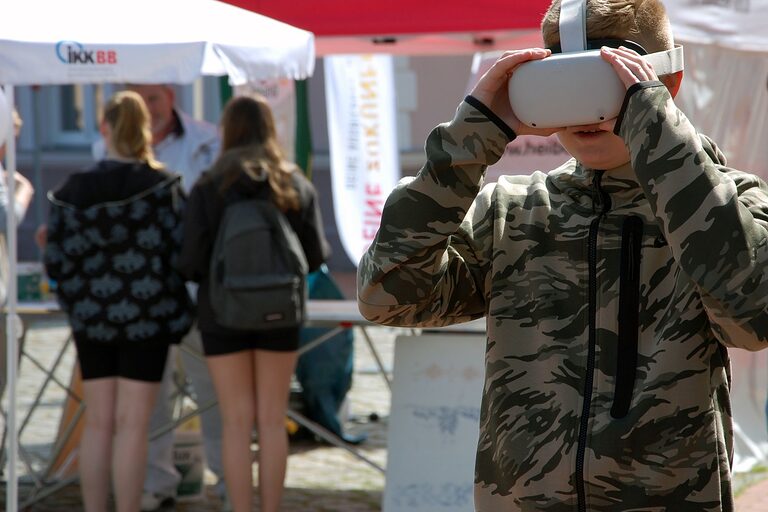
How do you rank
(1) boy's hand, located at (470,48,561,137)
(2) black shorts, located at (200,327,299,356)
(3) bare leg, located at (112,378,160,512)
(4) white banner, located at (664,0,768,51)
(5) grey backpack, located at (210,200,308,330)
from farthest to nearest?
(3) bare leg, located at (112,378,160,512), (2) black shorts, located at (200,327,299,356), (5) grey backpack, located at (210,200,308,330), (4) white banner, located at (664,0,768,51), (1) boy's hand, located at (470,48,561,137)

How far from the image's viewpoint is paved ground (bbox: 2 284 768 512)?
583 centimetres

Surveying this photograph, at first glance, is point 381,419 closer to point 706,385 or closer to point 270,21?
point 270,21

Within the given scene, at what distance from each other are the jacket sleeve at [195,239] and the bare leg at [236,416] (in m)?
0.39

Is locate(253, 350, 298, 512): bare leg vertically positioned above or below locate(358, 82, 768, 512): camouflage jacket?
below

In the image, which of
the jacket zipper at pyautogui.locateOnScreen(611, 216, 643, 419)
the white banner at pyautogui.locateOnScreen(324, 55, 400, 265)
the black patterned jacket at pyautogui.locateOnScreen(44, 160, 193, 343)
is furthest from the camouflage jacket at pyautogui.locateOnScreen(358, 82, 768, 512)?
the white banner at pyautogui.locateOnScreen(324, 55, 400, 265)

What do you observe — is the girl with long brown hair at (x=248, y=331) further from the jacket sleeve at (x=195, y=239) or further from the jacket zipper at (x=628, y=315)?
the jacket zipper at (x=628, y=315)

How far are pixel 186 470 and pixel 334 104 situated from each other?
3.01 m

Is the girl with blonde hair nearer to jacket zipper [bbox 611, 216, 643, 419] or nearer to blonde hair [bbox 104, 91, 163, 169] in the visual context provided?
blonde hair [bbox 104, 91, 163, 169]

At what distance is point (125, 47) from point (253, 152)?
1.17m

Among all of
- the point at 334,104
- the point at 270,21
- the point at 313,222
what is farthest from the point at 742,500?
the point at 334,104

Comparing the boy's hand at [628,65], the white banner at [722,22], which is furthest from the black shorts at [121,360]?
the boy's hand at [628,65]

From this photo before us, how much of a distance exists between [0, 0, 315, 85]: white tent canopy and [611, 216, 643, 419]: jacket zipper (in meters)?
2.48

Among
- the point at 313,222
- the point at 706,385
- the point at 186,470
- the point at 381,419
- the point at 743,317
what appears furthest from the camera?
the point at 381,419

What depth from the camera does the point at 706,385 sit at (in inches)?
69.2
